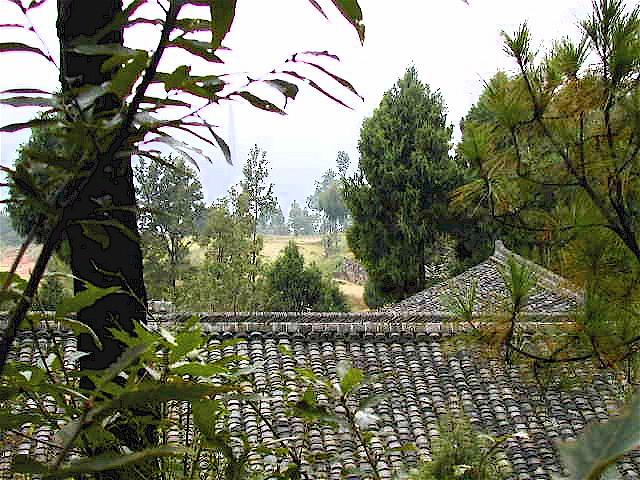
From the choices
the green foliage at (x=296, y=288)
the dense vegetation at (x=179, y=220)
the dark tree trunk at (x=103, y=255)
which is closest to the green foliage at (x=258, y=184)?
the green foliage at (x=296, y=288)

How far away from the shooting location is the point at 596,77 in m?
2.00

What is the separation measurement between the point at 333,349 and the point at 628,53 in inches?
A: 90.1

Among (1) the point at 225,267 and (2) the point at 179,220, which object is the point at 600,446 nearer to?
(2) the point at 179,220

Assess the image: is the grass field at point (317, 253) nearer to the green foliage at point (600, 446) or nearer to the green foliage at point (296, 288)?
the green foliage at point (296, 288)

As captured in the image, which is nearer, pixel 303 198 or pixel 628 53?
pixel 628 53

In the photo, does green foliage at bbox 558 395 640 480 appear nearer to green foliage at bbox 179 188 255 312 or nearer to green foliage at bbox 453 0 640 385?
green foliage at bbox 453 0 640 385

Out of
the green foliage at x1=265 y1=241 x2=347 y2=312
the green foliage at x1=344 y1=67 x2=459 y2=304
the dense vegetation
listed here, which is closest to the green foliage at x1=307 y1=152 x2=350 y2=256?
the green foliage at x1=344 y1=67 x2=459 y2=304

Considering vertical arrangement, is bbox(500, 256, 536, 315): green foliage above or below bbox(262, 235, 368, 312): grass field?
above

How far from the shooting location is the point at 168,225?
35.5 ft

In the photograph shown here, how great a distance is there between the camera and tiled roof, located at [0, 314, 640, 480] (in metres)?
2.98

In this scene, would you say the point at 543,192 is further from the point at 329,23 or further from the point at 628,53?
the point at 329,23

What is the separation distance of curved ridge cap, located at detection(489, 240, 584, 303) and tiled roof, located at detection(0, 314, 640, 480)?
0.46 metres

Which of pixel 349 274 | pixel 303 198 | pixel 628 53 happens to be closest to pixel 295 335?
pixel 628 53

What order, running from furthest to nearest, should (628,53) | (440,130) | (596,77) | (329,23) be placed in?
(440,130)
(596,77)
(628,53)
(329,23)
